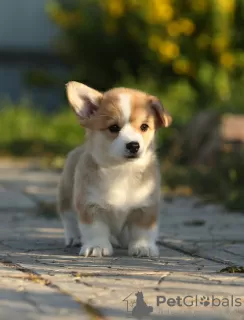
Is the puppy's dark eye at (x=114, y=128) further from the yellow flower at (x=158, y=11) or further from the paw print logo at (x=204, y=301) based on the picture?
the yellow flower at (x=158, y=11)

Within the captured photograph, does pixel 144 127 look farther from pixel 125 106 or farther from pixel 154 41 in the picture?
pixel 154 41

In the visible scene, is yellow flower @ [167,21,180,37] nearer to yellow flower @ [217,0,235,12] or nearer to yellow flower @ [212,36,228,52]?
yellow flower @ [212,36,228,52]

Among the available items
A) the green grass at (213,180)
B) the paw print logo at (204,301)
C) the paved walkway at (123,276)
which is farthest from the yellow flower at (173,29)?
the paw print logo at (204,301)

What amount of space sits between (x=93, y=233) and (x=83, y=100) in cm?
68

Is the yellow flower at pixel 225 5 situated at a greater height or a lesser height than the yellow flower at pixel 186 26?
greater

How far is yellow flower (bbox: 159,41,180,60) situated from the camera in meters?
10.6

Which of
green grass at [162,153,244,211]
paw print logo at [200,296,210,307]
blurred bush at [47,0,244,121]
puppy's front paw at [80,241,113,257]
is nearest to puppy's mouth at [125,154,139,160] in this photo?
puppy's front paw at [80,241,113,257]

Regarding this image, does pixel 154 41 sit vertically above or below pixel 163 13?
below

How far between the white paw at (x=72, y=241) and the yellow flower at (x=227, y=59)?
272 inches

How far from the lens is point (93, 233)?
3.91 meters

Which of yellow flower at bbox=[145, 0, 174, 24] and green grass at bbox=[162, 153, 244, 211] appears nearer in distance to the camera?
green grass at bbox=[162, 153, 244, 211]

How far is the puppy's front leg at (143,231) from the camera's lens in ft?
13.0

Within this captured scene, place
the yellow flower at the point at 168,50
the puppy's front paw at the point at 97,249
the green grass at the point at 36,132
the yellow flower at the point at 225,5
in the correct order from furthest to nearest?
the yellow flower at the point at 168,50
the yellow flower at the point at 225,5
the green grass at the point at 36,132
the puppy's front paw at the point at 97,249

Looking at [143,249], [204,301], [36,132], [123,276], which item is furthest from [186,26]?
[204,301]
